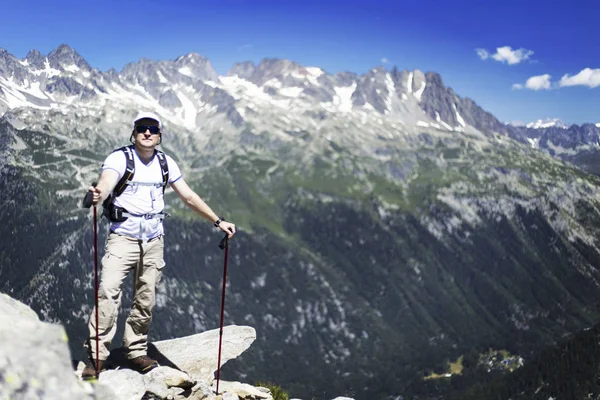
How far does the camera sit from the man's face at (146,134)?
14.0 m

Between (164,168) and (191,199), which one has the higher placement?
(164,168)

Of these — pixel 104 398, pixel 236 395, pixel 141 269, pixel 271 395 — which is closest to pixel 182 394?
pixel 236 395

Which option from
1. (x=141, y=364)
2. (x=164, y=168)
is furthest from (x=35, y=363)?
(x=141, y=364)

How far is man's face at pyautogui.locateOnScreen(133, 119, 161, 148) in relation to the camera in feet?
46.0

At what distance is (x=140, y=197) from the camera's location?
1392cm

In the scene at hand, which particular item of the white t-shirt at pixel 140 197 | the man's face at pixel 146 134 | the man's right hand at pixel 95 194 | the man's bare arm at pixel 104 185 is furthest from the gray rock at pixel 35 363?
the man's face at pixel 146 134

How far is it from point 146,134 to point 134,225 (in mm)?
2671

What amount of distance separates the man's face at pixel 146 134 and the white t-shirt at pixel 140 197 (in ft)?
1.43

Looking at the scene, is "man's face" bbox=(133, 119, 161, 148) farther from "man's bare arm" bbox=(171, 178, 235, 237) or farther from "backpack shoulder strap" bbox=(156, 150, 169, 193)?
"man's bare arm" bbox=(171, 178, 235, 237)

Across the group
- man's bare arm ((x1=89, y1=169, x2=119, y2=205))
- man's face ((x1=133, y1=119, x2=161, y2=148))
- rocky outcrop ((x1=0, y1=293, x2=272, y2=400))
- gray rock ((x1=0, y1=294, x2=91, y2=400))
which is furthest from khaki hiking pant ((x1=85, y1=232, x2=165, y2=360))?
gray rock ((x1=0, y1=294, x2=91, y2=400))

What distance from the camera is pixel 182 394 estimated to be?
1470 cm

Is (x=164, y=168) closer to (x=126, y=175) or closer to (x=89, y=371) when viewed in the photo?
(x=126, y=175)

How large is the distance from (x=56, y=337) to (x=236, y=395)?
390 inches

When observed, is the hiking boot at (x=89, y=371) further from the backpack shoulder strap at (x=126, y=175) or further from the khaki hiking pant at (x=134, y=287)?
the backpack shoulder strap at (x=126, y=175)
